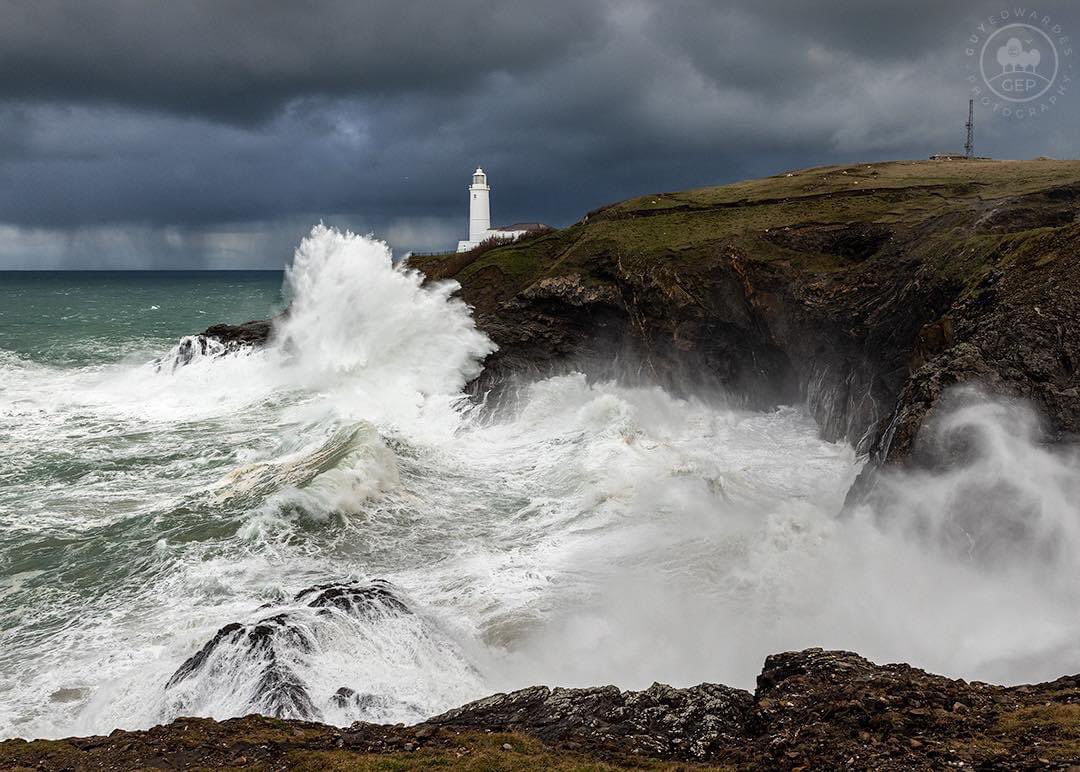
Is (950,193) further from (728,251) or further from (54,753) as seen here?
(54,753)

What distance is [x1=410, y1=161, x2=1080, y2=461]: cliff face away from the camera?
50.1ft

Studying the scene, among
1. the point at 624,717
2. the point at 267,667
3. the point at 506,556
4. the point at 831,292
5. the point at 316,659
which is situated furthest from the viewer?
the point at 831,292

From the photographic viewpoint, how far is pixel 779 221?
31078mm

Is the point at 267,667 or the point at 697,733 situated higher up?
the point at 697,733

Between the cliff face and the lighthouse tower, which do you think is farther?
the lighthouse tower

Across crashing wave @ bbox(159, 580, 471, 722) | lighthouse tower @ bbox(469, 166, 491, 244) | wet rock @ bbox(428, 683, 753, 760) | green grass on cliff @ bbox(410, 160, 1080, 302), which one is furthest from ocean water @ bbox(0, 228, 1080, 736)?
lighthouse tower @ bbox(469, 166, 491, 244)

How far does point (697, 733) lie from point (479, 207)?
204 feet

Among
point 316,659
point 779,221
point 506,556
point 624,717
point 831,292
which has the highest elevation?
point 779,221

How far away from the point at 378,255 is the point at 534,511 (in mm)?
21711

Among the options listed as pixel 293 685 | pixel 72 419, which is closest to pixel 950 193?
pixel 293 685

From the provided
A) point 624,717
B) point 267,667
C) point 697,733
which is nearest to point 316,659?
point 267,667

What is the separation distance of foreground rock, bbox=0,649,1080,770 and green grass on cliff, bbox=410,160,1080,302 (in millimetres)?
15818

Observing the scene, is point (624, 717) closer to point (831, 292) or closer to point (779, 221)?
point (831, 292)

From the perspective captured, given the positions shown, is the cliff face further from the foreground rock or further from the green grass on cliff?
the foreground rock
